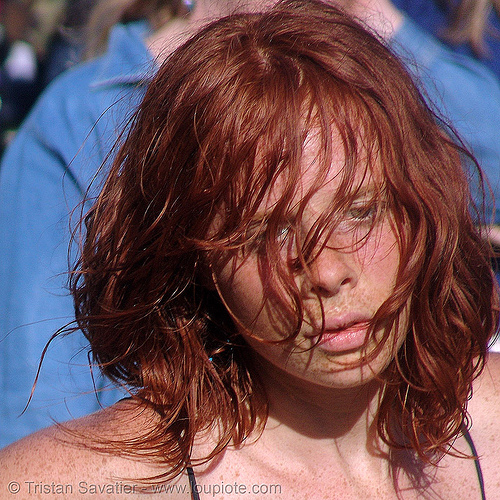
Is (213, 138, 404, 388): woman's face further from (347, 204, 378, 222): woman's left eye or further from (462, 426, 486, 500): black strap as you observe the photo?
(462, 426, 486, 500): black strap

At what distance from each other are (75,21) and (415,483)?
8.59 feet

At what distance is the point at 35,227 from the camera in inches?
76.3

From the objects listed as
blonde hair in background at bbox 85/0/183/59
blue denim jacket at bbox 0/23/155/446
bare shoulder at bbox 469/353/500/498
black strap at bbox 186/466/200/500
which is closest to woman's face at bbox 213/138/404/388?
black strap at bbox 186/466/200/500

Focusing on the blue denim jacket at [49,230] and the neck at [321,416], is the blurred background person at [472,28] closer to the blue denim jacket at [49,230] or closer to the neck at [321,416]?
the blue denim jacket at [49,230]

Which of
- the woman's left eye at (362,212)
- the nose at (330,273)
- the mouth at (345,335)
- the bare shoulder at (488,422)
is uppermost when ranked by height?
the woman's left eye at (362,212)

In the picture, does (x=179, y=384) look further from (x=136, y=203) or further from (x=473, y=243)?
(x=473, y=243)

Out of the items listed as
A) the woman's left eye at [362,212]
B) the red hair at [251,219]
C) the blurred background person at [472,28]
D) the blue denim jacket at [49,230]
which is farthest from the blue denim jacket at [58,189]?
the woman's left eye at [362,212]

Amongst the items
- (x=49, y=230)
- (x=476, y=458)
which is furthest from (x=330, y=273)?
(x=49, y=230)

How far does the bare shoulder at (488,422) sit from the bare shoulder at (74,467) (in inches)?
23.4

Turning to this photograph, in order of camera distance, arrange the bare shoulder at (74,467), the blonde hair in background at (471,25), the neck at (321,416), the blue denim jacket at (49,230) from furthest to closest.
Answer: the blonde hair in background at (471,25)
the blue denim jacket at (49,230)
the neck at (321,416)
the bare shoulder at (74,467)

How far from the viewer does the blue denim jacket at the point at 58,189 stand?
178 cm

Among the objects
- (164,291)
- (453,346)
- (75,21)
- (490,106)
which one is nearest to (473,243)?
(453,346)

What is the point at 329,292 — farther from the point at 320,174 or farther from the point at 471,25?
the point at 471,25

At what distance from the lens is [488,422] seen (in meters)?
1.43
